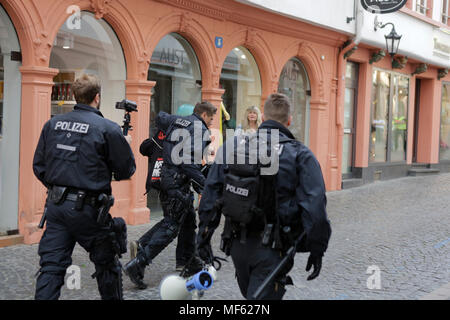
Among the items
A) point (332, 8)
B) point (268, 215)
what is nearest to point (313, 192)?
point (268, 215)

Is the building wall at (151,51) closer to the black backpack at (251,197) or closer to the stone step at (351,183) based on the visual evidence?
the stone step at (351,183)

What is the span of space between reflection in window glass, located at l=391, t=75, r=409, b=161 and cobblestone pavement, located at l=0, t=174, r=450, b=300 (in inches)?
267

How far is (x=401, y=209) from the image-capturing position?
39.0 ft

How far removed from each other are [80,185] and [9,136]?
4.10 m

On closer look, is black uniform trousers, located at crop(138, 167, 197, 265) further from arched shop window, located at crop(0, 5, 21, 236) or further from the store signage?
the store signage

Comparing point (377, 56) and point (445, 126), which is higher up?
point (377, 56)

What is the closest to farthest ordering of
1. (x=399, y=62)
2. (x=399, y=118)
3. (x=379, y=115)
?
1. (x=379, y=115)
2. (x=399, y=62)
3. (x=399, y=118)

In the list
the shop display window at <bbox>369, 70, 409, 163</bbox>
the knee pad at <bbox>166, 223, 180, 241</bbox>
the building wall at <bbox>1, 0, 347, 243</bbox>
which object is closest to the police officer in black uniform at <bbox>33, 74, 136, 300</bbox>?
the knee pad at <bbox>166, 223, 180, 241</bbox>

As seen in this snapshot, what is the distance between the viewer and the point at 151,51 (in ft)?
31.9

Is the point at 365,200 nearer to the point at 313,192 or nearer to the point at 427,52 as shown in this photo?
the point at 427,52

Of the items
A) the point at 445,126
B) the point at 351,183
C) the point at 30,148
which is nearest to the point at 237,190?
the point at 30,148

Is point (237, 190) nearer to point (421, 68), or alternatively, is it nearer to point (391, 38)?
point (391, 38)

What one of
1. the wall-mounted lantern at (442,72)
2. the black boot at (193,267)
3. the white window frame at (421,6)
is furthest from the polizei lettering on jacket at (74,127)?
the wall-mounted lantern at (442,72)
